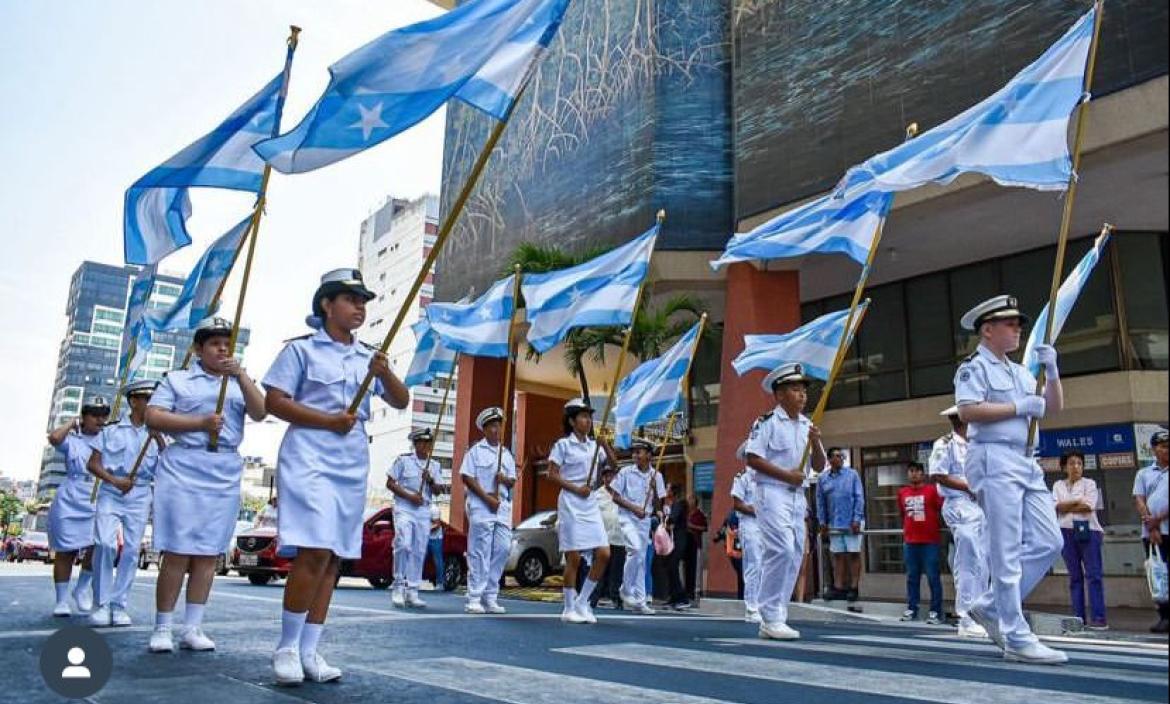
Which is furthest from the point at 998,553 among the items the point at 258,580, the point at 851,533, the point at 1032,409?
the point at 258,580

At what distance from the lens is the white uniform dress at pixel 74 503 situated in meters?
8.01

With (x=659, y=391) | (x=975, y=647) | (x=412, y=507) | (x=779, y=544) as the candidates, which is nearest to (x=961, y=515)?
(x=975, y=647)

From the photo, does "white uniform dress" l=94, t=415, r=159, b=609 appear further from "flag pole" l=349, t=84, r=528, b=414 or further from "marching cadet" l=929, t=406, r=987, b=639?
"marching cadet" l=929, t=406, r=987, b=639

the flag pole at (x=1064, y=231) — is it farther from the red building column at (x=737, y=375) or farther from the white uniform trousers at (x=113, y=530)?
the red building column at (x=737, y=375)

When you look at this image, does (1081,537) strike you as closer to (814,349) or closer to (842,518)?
(842,518)

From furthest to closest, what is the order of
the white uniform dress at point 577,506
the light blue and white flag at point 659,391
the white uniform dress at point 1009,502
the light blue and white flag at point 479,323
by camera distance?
the light blue and white flag at point 659,391 → the light blue and white flag at point 479,323 → the white uniform dress at point 577,506 → the white uniform dress at point 1009,502

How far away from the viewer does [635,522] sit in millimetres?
12727

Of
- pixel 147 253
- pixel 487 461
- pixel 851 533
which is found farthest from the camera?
pixel 851 533

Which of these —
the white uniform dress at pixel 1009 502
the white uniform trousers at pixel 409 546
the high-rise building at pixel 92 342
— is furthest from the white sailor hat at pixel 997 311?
the high-rise building at pixel 92 342

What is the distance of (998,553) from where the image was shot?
558 centimetres

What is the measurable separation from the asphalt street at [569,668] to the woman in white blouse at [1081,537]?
8.06ft

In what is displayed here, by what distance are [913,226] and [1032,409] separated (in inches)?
478

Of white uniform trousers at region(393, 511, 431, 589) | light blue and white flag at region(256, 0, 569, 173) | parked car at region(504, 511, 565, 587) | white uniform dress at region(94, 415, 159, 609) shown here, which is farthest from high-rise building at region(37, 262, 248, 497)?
light blue and white flag at region(256, 0, 569, 173)

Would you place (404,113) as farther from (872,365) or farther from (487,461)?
(872,365)
